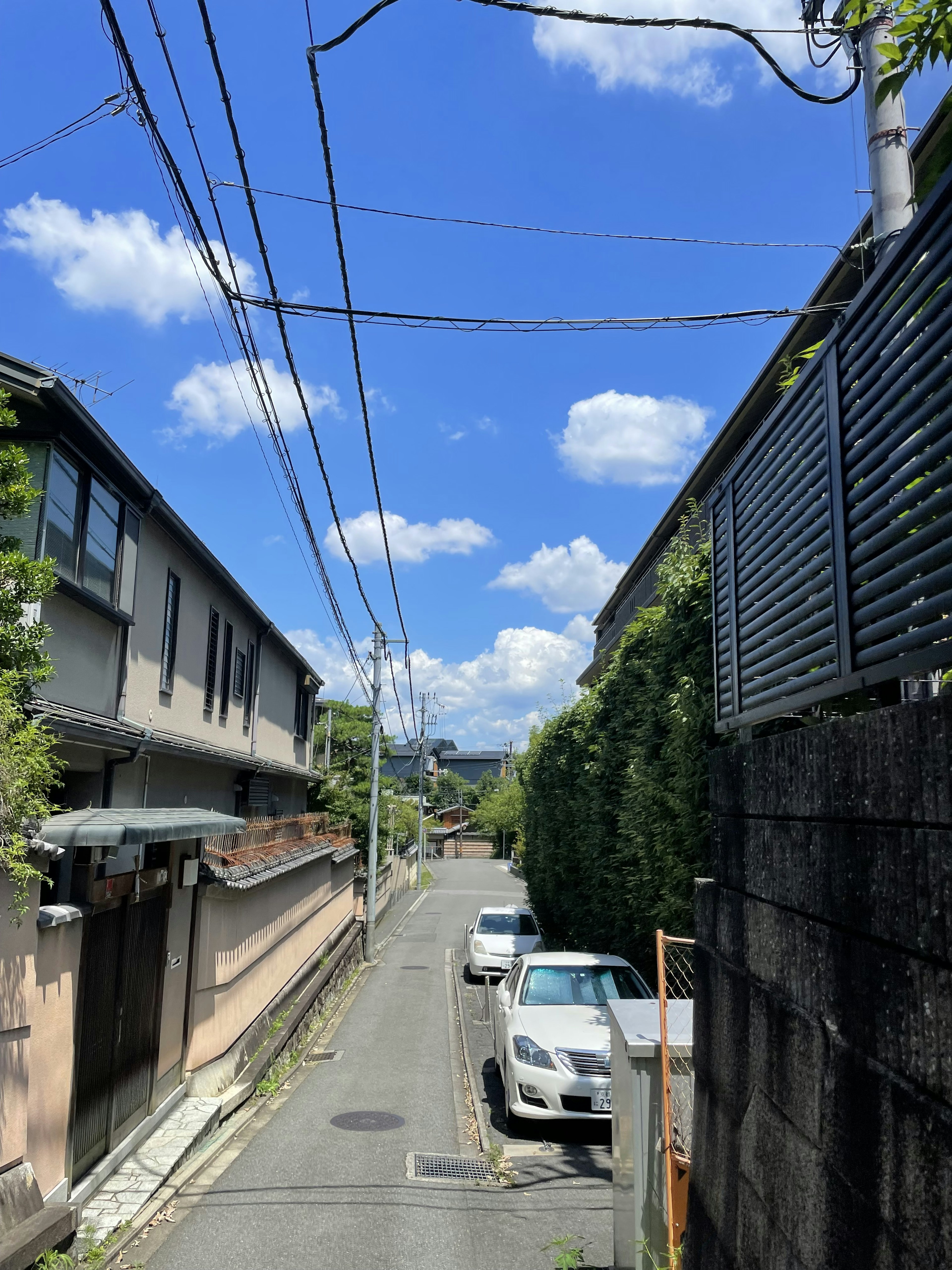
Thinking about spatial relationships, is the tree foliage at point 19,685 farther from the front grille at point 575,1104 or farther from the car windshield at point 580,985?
the car windshield at point 580,985

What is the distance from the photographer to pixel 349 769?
3303cm

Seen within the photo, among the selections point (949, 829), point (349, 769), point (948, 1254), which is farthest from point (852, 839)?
point (349, 769)

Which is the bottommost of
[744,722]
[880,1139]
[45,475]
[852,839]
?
[880,1139]

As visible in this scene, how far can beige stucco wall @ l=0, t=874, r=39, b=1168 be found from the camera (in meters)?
5.56

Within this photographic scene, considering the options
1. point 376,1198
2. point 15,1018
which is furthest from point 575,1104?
point 15,1018

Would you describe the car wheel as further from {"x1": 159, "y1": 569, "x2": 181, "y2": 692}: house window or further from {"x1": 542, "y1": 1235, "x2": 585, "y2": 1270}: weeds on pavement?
{"x1": 159, "y1": 569, "x2": 181, "y2": 692}: house window

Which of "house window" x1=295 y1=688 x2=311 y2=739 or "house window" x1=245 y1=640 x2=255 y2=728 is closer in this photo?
"house window" x1=245 y1=640 x2=255 y2=728

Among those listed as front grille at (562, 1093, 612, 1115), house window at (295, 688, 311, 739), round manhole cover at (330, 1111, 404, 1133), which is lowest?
round manhole cover at (330, 1111, 404, 1133)

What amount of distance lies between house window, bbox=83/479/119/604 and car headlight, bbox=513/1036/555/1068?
639 cm

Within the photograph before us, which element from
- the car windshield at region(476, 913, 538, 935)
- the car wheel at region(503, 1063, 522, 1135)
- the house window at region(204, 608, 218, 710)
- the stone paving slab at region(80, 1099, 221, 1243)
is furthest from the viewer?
the car windshield at region(476, 913, 538, 935)

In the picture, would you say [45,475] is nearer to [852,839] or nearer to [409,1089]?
[852,839]

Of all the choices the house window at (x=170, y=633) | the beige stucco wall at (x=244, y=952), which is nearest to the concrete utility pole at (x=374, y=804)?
the beige stucco wall at (x=244, y=952)

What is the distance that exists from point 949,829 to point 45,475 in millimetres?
7800

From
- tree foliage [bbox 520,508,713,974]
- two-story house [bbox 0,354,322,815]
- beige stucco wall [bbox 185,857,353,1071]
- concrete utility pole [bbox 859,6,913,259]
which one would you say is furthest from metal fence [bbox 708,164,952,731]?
beige stucco wall [bbox 185,857,353,1071]
